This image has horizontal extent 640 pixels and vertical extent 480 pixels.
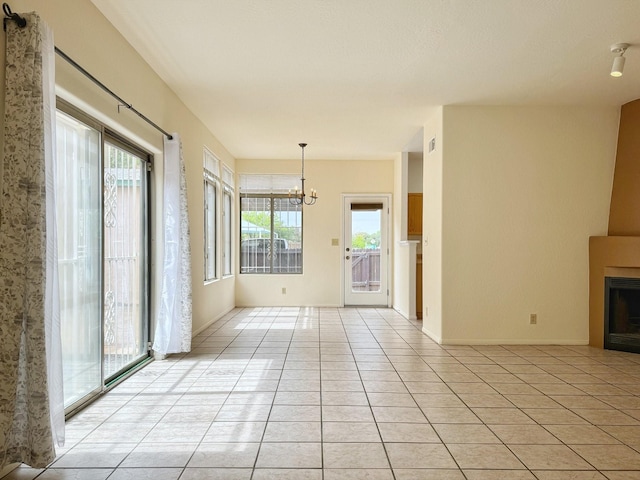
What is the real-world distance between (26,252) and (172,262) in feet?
7.58

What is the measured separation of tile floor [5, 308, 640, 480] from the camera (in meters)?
2.35

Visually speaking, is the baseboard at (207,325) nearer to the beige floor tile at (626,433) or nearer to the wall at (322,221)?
the wall at (322,221)

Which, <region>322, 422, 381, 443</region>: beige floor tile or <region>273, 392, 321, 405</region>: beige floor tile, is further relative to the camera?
A: <region>273, 392, 321, 405</region>: beige floor tile

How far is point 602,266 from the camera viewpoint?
514 cm

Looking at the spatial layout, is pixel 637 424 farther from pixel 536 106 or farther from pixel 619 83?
pixel 536 106

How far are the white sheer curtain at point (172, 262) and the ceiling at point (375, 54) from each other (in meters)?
0.85

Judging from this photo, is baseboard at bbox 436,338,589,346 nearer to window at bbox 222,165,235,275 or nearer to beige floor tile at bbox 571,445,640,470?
beige floor tile at bbox 571,445,640,470

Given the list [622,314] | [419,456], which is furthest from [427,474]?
[622,314]

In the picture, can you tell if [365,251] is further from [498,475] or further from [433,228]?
[498,475]

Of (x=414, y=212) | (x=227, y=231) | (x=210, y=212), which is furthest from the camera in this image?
(x=227, y=231)

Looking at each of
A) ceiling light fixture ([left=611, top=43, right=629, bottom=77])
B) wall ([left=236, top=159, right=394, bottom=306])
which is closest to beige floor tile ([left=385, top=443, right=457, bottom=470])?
ceiling light fixture ([left=611, top=43, right=629, bottom=77])

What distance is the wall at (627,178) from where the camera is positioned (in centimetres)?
503

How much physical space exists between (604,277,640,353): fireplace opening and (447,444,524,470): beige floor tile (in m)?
3.33

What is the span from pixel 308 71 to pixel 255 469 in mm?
3299
